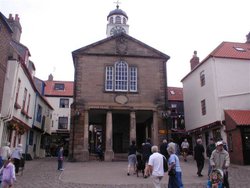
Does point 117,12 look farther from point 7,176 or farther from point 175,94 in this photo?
point 7,176

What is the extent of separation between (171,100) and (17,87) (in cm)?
2770

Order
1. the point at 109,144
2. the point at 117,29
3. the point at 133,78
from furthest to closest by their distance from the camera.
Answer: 1. the point at 117,29
2. the point at 133,78
3. the point at 109,144

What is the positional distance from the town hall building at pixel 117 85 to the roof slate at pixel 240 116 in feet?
18.9

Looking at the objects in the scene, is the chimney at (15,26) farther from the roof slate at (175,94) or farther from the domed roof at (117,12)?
the roof slate at (175,94)

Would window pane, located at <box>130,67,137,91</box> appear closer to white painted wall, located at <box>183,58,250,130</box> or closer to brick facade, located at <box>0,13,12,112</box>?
white painted wall, located at <box>183,58,250,130</box>

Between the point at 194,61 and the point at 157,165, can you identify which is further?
the point at 194,61

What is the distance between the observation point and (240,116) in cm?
2164

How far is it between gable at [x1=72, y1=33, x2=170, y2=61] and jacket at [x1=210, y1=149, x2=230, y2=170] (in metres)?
18.6

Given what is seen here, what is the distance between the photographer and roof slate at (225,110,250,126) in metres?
20.4

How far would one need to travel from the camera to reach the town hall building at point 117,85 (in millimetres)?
23922

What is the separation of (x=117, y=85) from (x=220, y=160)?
17.7 meters

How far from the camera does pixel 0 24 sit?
17703 mm

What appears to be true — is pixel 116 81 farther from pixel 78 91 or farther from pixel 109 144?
pixel 109 144

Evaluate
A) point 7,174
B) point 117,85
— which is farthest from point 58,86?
point 7,174
